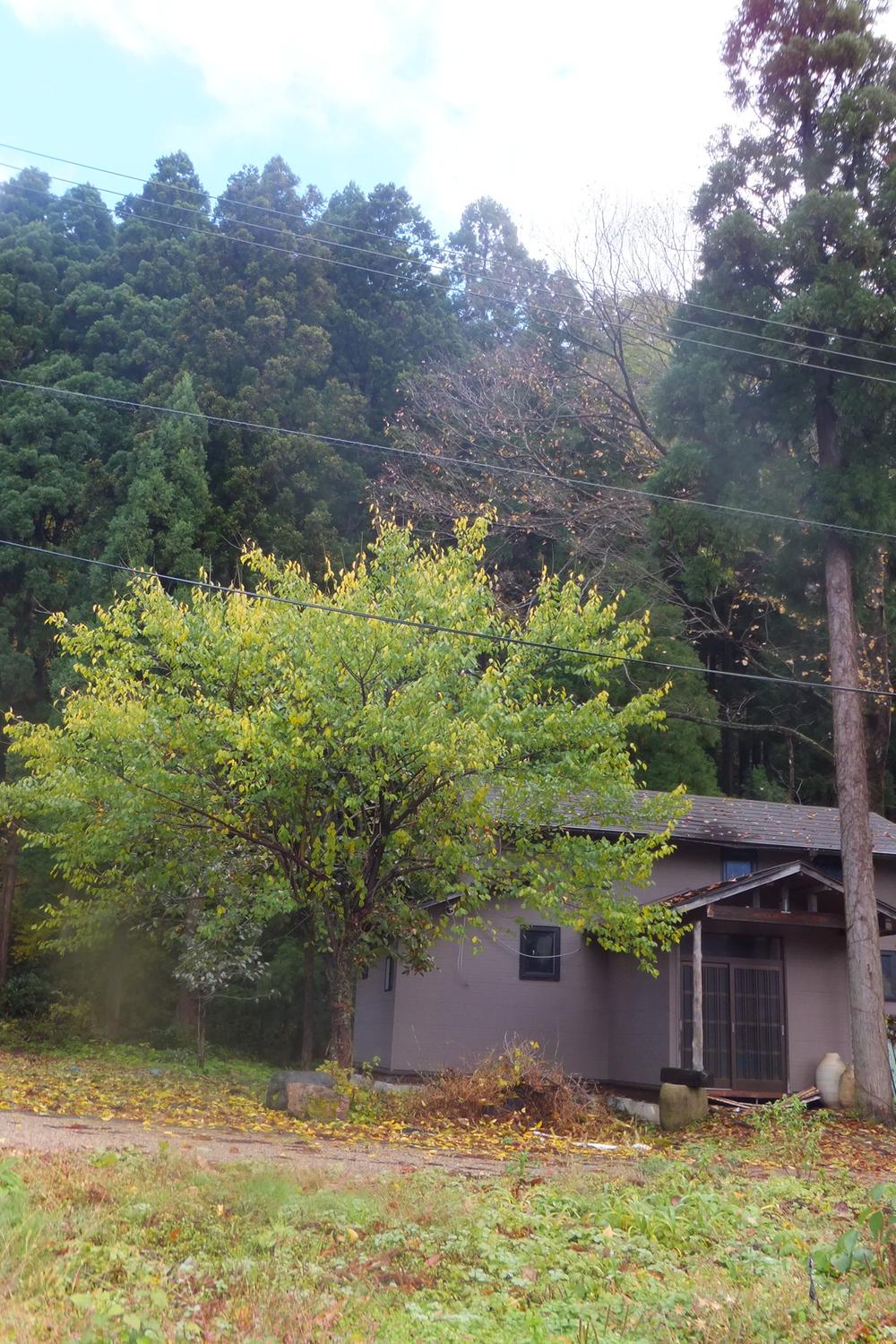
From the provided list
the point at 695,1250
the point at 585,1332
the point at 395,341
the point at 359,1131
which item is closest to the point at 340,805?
the point at 359,1131

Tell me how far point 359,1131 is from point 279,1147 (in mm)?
2312

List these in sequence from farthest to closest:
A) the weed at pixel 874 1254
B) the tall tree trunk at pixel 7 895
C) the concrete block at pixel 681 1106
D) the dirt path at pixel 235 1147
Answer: the tall tree trunk at pixel 7 895 < the concrete block at pixel 681 1106 < the dirt path at pixel 235 1147 < the weed at pixel 874 1254

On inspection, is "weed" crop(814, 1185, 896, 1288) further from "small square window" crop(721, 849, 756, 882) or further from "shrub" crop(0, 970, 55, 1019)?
"shrub" crop(0, 970, 55, 1019)

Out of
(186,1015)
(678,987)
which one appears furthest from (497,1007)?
(186,1015)

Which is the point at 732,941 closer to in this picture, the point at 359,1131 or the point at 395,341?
the point at 359,1131

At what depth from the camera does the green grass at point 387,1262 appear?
5176 millimetres

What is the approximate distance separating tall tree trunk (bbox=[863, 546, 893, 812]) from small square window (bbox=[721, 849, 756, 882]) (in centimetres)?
407

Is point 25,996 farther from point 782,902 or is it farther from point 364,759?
point 782,902

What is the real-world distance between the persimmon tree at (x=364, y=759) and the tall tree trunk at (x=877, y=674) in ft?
22.5

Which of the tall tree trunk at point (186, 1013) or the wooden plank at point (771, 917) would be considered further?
the tall tree trunk at point (186, 1013)

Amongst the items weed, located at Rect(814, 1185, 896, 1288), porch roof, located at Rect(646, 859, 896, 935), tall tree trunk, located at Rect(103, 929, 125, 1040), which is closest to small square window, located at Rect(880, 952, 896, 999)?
porch roof, located at Rect(646, 859, 896, 935)

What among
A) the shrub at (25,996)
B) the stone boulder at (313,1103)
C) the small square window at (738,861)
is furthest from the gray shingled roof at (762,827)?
the shrub at (25,996)

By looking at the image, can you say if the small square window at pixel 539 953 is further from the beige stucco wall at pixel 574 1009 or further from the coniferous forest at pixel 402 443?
the coniferous forest at pixel 402 443

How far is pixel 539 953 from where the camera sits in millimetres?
21094
